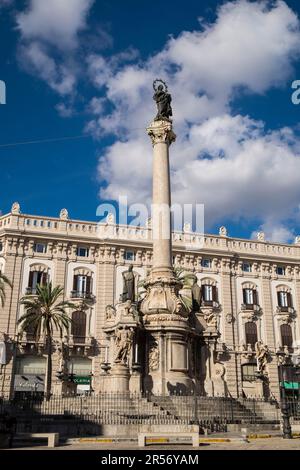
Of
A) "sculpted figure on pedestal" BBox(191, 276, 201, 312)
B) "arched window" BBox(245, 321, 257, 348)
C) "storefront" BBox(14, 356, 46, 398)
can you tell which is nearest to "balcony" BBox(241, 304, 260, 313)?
"arched window" BBox(245, 321, 257, 348)

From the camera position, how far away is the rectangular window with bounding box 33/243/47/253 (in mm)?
46803

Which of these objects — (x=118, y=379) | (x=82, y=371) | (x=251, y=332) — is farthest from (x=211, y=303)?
(x=118, y=379)

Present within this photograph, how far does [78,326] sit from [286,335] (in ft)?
70.1

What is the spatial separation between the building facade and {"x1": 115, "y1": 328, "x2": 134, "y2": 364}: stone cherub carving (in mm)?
15517

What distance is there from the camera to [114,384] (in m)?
23.5

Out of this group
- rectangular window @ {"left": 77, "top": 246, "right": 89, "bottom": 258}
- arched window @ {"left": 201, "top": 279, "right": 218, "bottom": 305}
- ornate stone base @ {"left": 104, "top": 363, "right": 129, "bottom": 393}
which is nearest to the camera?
ornate stone base @ {"left": 104, "top": 363, "right": 129, "bottom": 393}

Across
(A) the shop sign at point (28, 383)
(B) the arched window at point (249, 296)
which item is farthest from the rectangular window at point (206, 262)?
(A) the shop sign at point (28, 383)

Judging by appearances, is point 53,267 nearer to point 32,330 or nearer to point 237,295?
point 32,330

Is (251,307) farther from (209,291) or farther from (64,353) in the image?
(64,353)

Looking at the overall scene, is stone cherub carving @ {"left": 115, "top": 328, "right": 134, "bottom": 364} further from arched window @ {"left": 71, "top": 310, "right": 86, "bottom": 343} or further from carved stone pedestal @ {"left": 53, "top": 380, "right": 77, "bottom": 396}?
arched window @ {"left": 71, "top": 310, "right": 86, "bottom": 343}

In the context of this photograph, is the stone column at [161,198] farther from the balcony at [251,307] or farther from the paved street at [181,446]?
the balcony at [251,307]

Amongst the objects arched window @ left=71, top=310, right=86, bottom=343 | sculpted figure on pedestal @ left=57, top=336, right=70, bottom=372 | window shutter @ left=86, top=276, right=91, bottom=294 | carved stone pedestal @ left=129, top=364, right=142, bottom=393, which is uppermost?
window shutter @ left=86, top=276, right=91, bottom=294
